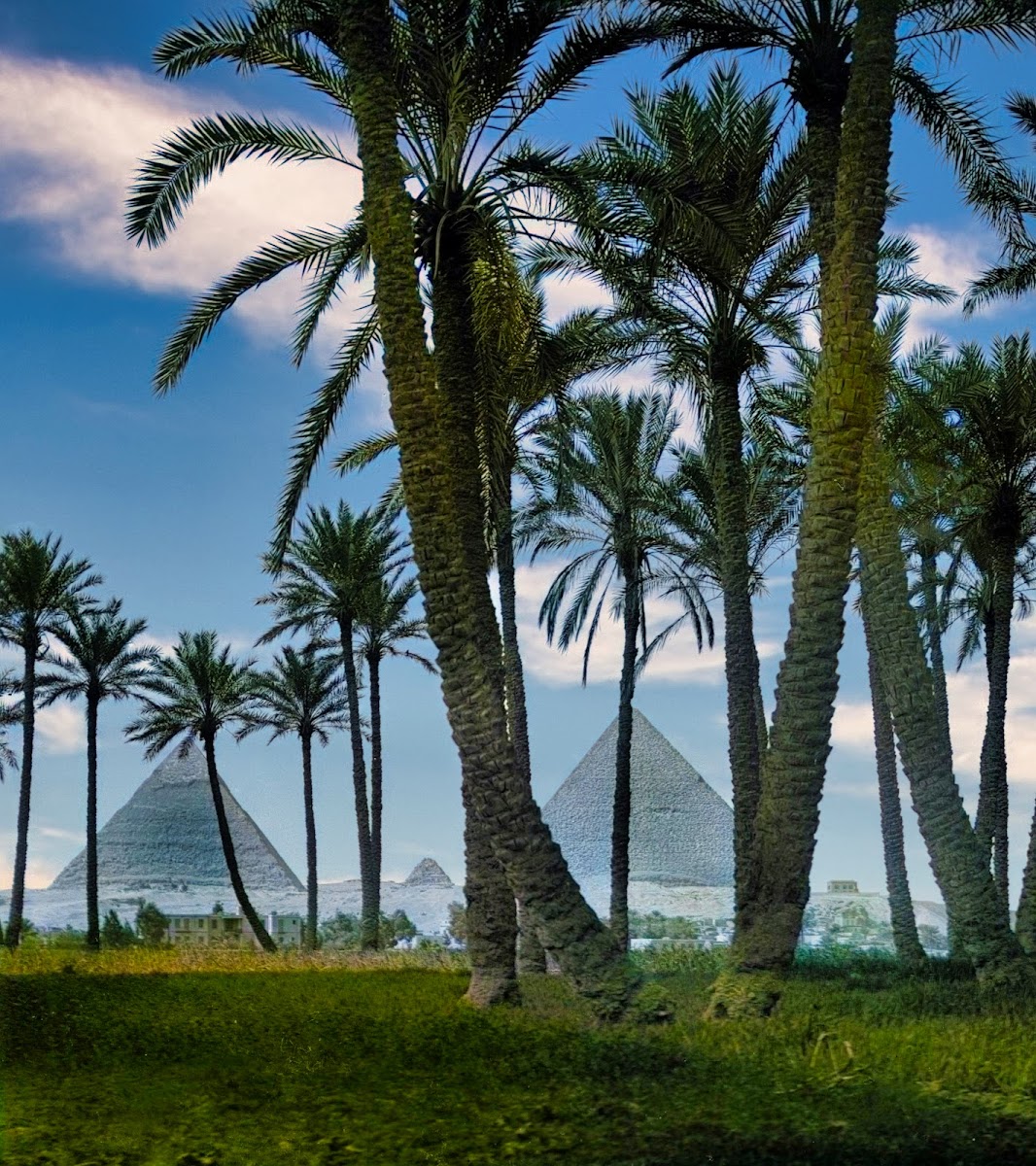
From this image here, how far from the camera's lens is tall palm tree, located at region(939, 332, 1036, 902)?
20234 mm

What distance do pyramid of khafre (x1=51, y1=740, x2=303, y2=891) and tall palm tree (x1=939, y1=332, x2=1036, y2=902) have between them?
51462 millimetres

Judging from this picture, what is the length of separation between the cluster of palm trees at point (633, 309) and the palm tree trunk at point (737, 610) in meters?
0.05

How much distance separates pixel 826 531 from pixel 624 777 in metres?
15.2

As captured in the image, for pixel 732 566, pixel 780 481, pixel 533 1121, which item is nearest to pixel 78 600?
pixel 780 481

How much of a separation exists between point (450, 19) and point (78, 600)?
2682 cm

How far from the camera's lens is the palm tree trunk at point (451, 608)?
11.3 metres

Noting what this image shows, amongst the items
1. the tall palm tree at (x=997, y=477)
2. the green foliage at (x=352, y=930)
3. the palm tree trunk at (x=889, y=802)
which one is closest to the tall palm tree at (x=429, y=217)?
the tall palm tree at (x=997, y=477)

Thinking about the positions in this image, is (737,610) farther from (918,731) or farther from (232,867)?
(232,867)

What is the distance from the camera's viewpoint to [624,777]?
2617 cm

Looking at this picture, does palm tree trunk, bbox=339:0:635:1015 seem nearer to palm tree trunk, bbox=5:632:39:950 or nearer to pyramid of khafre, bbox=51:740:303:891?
palm tree trunk, bbox=5:632:39:950

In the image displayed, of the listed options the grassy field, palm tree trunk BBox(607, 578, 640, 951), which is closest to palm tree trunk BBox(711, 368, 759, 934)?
palm tree trunk BBox(607, 578, 640, 951)

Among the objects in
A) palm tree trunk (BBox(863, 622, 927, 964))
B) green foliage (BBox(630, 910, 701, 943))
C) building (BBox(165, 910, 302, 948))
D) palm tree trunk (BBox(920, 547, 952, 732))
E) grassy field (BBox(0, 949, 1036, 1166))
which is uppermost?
palm tree trunk (BBox(920, 547, 952, 732))

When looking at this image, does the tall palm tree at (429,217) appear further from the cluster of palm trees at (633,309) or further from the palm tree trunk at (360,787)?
the palm tree trunk at (360,787)

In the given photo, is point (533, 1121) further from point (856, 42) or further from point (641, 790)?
point (641, 790)
